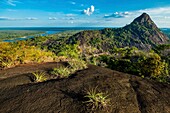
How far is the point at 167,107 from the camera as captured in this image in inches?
223

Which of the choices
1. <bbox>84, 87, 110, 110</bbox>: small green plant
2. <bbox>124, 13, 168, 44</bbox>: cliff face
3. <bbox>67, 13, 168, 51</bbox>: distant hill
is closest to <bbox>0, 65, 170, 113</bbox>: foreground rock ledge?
<bbox>84, 87, 110, 110</bbox>: small green plant

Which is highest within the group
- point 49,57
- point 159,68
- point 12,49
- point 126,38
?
point 12,49

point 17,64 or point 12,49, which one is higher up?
point 12,49

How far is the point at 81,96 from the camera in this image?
20.3ft

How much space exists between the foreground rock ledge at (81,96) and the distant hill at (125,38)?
11707cm

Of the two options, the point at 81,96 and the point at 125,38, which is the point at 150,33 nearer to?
the point at 125,38

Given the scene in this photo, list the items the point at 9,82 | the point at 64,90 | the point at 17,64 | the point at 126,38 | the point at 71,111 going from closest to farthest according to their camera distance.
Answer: the point at 71,111
the point at 64,90
the point at 9,82
the point at 17,64
the point at 126,38

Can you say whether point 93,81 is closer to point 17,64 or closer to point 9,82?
point 9,82

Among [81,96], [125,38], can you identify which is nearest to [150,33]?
[125,38]

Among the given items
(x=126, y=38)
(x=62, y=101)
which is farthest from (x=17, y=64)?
(x=126, y=38)

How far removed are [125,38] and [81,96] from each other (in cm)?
16514

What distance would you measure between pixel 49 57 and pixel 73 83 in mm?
8575

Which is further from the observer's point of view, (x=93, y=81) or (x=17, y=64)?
(x=17, y=64)

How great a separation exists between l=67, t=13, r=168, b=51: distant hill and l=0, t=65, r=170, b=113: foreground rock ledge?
117 metres
